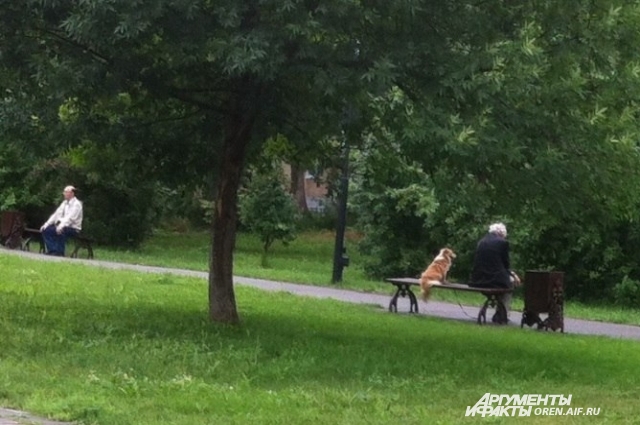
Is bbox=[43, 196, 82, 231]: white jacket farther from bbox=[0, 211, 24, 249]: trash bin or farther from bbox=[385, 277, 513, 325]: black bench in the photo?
bbox=[385, 277, 513, 325]: black bench

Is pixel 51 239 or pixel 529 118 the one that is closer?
pixel 529 118

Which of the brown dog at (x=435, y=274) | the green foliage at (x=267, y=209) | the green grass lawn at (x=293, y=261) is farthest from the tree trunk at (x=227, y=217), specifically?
the green foliage at (x=267, y=209)

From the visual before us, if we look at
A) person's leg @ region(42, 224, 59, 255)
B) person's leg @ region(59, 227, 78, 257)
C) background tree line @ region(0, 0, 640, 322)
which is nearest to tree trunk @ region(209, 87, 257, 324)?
background tree line @ region(0, 0, 640, 322)

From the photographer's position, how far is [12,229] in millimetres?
29328

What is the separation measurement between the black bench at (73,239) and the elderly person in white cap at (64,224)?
231mm

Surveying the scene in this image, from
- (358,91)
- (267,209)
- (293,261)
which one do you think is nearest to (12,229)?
(267,209)

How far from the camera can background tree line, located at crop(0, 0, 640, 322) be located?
1183cm

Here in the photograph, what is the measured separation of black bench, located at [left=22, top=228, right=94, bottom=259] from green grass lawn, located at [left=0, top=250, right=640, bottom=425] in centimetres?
821

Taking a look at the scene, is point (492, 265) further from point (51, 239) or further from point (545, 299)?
point (51, 239)

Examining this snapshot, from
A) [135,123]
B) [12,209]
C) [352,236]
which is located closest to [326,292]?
[135,123]

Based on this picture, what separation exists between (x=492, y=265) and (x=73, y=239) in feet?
39.3

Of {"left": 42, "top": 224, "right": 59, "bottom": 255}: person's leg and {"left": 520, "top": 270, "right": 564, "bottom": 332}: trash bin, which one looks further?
{"left": 42, "top": 224, "right": 59, "bottom": 255}: person's leg

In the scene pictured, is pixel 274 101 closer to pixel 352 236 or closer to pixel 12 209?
pixel 12 209

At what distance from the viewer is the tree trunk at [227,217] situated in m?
14.3
